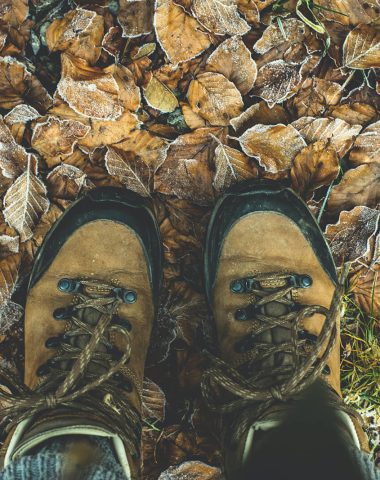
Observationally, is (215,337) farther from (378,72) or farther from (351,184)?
(378,72)

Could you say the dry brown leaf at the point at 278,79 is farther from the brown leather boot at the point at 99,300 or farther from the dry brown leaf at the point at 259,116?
the brown leather boot at the point at 99,300

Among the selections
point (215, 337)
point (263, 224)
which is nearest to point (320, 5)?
point (263, 224)

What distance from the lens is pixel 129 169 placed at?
1.44 m

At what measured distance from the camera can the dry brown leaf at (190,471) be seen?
1408mm

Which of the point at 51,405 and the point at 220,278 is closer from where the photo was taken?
the point at 51,405

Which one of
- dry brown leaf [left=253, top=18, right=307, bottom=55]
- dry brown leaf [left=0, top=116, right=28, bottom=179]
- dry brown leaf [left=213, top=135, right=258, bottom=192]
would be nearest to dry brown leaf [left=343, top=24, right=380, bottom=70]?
dry brown leaf [left=253, top=18, right=307, bottom=55]

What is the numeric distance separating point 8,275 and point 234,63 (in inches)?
29.1

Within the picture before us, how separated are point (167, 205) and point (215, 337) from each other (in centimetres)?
35

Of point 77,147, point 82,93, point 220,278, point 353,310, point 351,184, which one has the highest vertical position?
point 82,93

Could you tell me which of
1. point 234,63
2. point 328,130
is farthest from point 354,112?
point 234,63

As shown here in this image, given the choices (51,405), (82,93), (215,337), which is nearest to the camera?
(51,405)

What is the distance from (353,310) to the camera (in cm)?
149

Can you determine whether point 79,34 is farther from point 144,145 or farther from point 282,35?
point 282,35

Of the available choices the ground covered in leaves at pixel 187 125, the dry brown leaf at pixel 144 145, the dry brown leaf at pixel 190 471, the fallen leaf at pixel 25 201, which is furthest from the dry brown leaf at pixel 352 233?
the fallen leaf at pixel 25 201
